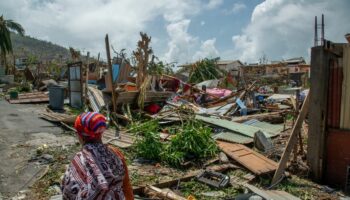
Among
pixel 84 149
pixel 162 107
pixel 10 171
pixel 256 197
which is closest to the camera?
pixel 84 149

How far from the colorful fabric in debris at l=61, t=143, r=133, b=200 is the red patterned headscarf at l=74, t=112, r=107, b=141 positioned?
2.8 inches

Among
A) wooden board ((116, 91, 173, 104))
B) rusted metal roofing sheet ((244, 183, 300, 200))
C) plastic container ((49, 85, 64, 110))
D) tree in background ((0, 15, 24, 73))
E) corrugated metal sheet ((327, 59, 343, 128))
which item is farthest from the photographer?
tree in background ((0, 15, 24, 73))

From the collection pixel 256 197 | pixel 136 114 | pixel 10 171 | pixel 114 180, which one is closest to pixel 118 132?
pixel 136 114

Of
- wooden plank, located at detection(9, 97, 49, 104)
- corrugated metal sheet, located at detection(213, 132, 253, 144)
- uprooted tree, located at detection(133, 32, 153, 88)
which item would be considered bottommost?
Result: corrugated metal sheet, located at detection(213, 132, 253, 144)

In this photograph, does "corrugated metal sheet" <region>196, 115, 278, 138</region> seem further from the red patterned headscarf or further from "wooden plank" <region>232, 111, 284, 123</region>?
the red patterned headscarf

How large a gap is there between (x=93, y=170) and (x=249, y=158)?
450 cm

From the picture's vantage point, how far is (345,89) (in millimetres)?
5297

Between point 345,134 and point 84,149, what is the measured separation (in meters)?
4.46

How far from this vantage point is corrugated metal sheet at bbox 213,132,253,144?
7786mm

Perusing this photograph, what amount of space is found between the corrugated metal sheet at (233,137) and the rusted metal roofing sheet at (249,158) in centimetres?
40

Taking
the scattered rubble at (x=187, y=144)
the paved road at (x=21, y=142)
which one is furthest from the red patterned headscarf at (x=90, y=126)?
the paved road at (x=21, y=142)

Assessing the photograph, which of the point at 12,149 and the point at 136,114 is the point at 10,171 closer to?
the point at 12,149

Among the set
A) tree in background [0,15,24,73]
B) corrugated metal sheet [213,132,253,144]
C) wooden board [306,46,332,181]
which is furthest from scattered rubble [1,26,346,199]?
tree in background [0,15,24,73]

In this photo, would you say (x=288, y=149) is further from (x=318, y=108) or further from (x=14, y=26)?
(x=14, y=26)
